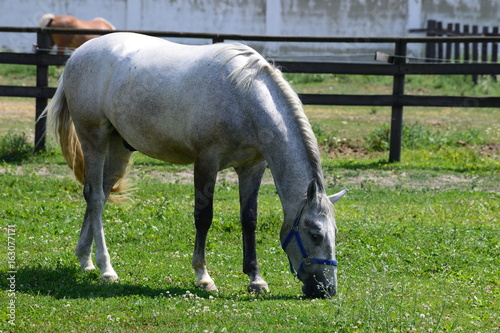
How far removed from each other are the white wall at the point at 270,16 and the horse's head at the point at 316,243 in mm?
19390

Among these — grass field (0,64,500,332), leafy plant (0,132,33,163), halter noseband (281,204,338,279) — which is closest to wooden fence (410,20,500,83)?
grass field (0,64,500,332)

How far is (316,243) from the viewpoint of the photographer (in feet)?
17.6

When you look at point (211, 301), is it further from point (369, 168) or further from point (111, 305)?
point (369, 168)

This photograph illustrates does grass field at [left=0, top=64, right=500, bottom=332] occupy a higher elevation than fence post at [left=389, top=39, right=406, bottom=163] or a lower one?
lower

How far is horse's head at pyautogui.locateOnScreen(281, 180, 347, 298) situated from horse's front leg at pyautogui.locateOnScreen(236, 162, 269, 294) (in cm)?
60

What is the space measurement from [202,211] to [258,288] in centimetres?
75

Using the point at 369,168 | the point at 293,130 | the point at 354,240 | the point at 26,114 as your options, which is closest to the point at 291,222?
the point at 293,130

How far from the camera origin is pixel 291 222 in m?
5.50

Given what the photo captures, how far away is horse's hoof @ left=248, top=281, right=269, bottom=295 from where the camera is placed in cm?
577

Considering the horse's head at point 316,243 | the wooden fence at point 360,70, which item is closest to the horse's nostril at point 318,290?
the horse's head at point 316,243

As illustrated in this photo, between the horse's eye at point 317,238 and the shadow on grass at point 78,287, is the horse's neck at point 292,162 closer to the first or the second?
the horse's eye at point 317,238

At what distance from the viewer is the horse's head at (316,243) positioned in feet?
17.5

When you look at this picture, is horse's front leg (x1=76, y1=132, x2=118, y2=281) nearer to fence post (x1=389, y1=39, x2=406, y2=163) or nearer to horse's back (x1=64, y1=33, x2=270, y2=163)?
horse's back (x1=64, y1=33, x2=270, y2=163)

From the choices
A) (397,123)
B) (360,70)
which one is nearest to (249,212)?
(397,123)
